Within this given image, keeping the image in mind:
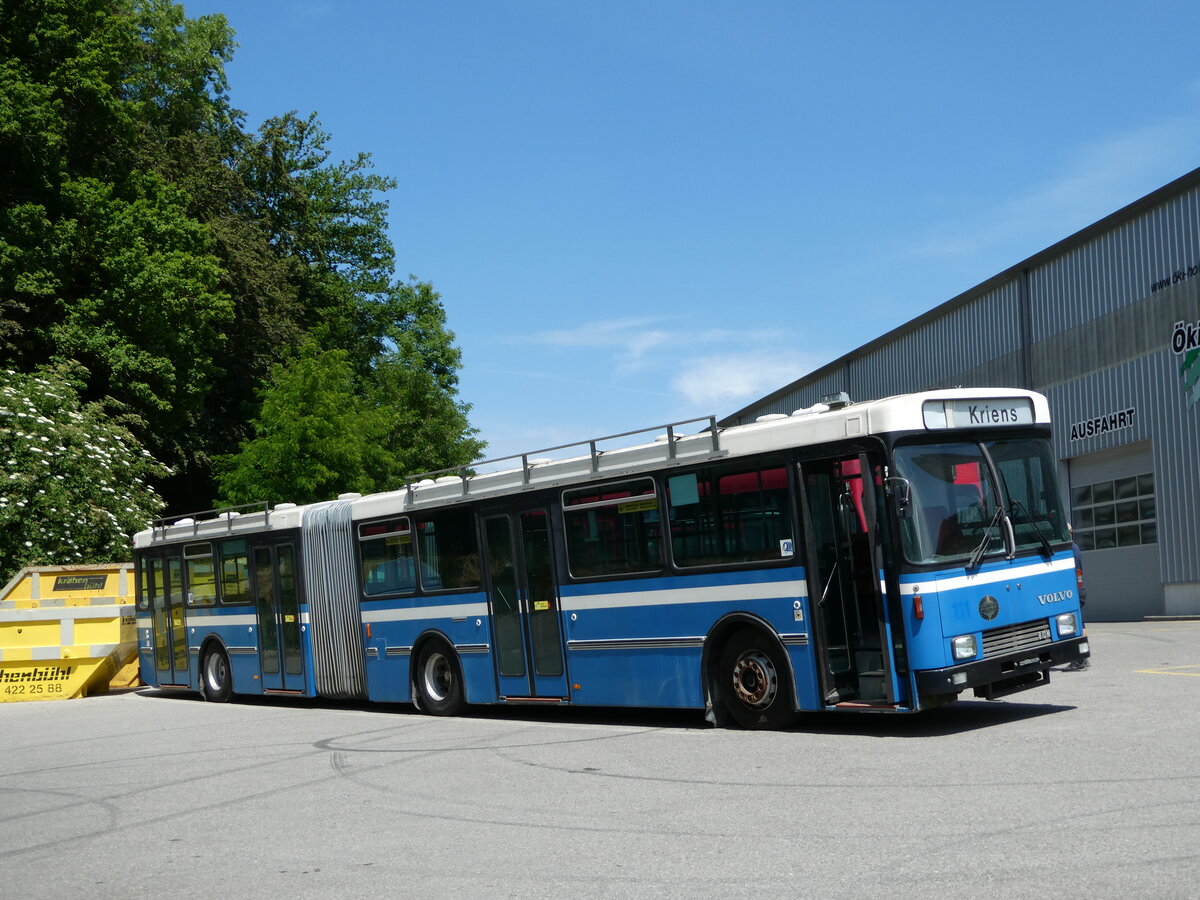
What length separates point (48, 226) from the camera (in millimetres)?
34500

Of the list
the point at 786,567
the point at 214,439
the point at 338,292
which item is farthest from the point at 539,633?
the point at 338,292

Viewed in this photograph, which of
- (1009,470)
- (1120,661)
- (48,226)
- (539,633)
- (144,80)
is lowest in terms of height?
(1120,661)

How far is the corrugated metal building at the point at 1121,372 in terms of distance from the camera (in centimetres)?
2758

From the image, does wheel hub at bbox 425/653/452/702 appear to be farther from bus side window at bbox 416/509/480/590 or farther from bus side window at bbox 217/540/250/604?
bus side window at bbox 217/540/250/604

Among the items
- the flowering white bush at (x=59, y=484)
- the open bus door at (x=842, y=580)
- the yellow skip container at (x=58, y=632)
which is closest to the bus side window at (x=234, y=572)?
the yellow skip container at (x=58, y=632)

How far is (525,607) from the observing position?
48.7 ft

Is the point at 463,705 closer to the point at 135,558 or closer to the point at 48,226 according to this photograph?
the point at 135,558

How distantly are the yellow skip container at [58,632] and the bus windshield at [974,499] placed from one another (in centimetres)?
1612

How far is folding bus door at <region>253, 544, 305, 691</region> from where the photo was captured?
62.5ft

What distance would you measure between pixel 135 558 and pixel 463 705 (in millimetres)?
9661

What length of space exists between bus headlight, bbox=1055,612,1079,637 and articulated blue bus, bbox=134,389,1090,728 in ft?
0.09

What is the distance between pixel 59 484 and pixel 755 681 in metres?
18.9

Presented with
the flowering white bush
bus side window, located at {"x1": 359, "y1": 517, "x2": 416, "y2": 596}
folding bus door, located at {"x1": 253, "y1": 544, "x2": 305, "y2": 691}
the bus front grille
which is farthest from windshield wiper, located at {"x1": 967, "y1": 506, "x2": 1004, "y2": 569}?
the flowering white bush

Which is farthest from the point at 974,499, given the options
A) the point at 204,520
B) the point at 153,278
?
the point at 153,278
